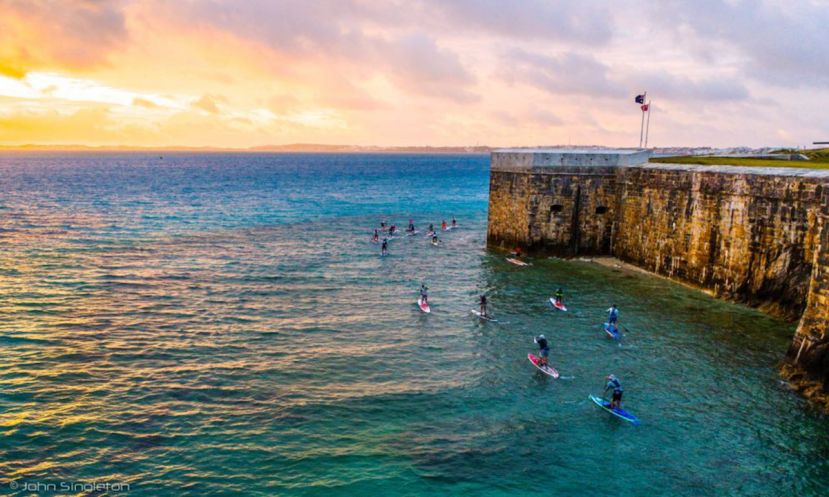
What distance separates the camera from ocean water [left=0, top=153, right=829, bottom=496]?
16.5 m

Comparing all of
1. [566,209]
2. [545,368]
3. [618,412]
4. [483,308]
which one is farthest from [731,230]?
[618,412]

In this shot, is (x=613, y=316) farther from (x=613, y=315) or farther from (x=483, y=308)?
(x=483, y=308)

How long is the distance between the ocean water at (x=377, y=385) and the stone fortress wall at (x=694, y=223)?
1.58m

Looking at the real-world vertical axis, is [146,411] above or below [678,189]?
below

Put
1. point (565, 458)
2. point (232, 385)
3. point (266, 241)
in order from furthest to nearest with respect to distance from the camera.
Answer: point (266, 241), point (232, 385), point (565, 458)

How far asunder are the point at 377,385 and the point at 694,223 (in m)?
23.1

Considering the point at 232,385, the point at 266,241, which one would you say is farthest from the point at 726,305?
the point at 266,241

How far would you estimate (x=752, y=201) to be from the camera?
101ft

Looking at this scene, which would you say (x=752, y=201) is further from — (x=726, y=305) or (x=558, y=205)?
(x=558, y=205)

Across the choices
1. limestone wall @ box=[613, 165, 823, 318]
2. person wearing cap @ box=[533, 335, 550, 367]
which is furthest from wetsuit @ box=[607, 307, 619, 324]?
limestone wall @ box=[613, 165, 823, 318]

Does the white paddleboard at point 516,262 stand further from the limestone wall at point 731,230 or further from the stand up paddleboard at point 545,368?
the stand up paddleboard at point 545,368

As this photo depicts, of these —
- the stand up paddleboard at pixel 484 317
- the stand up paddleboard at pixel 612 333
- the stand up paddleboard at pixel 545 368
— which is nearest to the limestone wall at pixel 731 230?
the stand up paddleboard at pixel 612 333

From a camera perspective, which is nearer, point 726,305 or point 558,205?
point 726,305

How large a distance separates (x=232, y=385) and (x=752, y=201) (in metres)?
27.0
